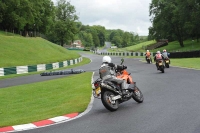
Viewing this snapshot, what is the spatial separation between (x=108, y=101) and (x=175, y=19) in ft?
215

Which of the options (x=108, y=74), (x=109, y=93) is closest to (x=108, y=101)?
(x=109, y=93)

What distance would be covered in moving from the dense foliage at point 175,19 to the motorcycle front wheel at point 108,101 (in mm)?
58126

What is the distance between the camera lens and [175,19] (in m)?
70.7

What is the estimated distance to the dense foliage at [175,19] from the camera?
64688 millimetres

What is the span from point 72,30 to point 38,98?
303 feet

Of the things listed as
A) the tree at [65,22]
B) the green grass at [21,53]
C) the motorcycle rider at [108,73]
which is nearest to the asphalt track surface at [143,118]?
the motorcycle rider at [108,73]

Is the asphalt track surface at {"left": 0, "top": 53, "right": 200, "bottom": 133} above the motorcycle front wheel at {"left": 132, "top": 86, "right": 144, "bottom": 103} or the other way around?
the other way around

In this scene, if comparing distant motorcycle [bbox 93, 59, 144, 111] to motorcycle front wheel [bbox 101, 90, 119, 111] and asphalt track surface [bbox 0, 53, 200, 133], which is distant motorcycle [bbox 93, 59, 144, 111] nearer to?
motorcycle front wheel [bbox 101, 90, 119, 111]

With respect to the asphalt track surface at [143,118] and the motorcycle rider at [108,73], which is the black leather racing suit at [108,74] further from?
the asphalt track surface at [143,118]

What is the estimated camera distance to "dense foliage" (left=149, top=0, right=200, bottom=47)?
64.7 meters

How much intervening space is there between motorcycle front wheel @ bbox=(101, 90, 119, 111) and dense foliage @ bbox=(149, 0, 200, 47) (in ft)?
191

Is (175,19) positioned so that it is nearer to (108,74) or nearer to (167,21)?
(167,21)

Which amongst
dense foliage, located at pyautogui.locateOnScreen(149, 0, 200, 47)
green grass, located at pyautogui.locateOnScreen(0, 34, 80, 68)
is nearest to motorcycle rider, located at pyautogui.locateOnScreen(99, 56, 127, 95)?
green grass, located at pyautogui.locateOnScreen(0, 34, 80, 68)

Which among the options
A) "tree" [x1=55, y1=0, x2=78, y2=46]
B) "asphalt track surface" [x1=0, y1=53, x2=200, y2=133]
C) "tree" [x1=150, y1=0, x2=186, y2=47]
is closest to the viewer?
"asphalt track surface" [x1=0, y1=53, x2=200, y2=133]
